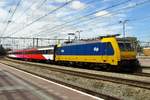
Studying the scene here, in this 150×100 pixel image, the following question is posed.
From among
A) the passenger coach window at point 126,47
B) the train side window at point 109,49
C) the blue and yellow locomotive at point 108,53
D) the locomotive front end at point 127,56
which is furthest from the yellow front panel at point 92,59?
the passenger coach window at point 126,47

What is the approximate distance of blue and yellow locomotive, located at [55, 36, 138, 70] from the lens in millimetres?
28625

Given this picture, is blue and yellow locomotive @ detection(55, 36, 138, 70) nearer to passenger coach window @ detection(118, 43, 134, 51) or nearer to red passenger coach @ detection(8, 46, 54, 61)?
passenger coach window @ detection(118, 43, 134, 51)

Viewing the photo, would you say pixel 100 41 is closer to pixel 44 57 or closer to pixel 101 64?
pixel 101 64

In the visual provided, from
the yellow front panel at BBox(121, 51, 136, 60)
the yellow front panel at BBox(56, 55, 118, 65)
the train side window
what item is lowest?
the yellow front panel at BBox(56, 55, 118, 65)

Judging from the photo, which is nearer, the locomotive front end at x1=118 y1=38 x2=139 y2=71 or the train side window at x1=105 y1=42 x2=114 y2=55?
the locomotive front end at x1=118 y1=38 x2=139 y2=71

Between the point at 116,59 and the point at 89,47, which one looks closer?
the point at 116,59

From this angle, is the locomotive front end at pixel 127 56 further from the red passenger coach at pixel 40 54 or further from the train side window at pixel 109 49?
the red passenger coach at pixel 40 54

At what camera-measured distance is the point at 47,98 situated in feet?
41.7

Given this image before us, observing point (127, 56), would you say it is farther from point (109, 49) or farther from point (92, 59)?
point (92, 59)

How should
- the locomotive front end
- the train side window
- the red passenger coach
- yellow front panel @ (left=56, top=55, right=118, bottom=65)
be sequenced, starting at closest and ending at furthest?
the locomotive front end < yellow front panel @ (left=56, top=55, right=118, bottom=65) < the train side window < the red passenger coach

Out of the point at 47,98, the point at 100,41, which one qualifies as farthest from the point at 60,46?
the point at 47,98

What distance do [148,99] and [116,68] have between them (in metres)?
17.3

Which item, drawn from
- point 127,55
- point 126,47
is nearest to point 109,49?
point 126,47

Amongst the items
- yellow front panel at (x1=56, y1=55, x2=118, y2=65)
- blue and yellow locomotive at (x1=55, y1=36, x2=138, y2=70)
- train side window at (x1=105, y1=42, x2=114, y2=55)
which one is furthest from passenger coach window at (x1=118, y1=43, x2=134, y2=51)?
yellow front panel at (x1=56, y1=55, x2=118, y2=65)
